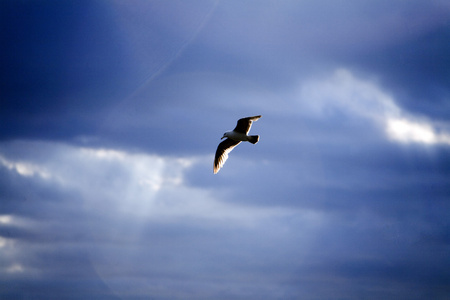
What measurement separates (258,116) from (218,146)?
9.23 metres

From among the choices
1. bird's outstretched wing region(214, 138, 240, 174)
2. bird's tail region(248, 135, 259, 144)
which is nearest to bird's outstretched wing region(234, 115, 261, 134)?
bird's tail region(248, 135, 259, 144)

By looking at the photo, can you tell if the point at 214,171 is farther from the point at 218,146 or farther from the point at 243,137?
the point at 243,137

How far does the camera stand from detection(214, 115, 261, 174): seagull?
49.2 metres

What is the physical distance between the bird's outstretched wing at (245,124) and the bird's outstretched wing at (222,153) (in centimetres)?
489

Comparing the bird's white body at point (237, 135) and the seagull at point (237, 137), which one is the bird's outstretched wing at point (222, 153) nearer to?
the seagull at point (237, 137)

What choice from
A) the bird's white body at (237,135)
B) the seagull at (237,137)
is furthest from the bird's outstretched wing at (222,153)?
the bird's white body at (237,135)

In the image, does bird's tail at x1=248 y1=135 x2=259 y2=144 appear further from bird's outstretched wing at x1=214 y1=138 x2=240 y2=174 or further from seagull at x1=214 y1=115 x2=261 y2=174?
bird's outstretched wing at x1=214 y1=138 x2=240 y2=174

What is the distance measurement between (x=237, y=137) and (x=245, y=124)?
2.05 m

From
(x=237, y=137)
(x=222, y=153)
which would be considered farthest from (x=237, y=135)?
(x=222, y=153)

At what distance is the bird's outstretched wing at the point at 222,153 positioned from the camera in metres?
55.1

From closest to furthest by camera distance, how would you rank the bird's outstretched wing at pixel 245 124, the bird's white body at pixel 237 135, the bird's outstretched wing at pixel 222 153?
the bird's outstretched wing at pixel 245 124 < the bird's white body at pixel 237 135 < the bird's outstretched wing at pixel 222 153

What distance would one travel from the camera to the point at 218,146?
55.8m

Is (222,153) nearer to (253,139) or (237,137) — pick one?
(237,137)

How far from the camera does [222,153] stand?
5606 cm
